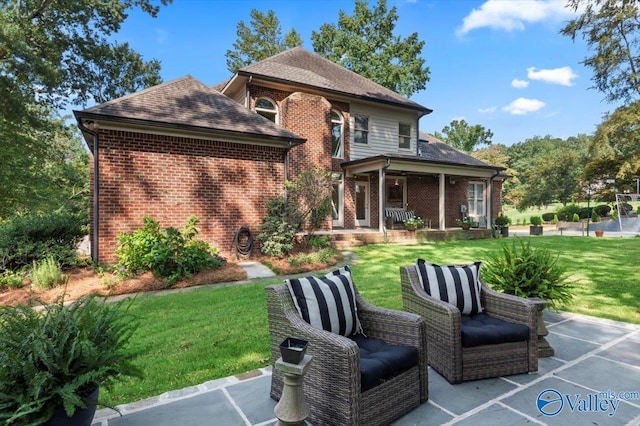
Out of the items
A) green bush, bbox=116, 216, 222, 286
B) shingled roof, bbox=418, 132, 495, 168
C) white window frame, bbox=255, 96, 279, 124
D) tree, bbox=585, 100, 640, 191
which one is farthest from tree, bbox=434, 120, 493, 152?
green bush, bbox=116, 216, 222, 286

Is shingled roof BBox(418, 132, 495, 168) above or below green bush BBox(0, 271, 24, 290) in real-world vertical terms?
above

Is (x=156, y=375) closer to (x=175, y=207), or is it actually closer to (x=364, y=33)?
(x=175, y=207)

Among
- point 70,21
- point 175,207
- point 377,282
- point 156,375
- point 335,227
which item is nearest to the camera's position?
point 156,375

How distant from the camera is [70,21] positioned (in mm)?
16047

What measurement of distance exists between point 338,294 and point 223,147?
7196 millimetres

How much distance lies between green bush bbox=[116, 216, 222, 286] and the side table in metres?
5.47

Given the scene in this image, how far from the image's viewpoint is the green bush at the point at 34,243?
708 cm

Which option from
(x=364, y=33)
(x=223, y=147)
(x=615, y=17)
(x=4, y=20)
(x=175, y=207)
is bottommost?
(x=175, y=207)

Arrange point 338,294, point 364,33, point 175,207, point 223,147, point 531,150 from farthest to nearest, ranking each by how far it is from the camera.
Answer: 1. point 531,150
2. point 364,33
3. point 223,147
4. point 175,207
5. point 338,294

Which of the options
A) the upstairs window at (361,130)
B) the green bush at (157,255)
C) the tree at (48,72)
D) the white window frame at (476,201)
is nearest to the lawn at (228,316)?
the green bush at (157,255)

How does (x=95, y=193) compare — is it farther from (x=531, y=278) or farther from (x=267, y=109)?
(x=531, y=278)

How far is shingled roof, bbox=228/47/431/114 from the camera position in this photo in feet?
40.0

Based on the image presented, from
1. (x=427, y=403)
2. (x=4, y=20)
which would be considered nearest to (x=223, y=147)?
(x=427, y=403)

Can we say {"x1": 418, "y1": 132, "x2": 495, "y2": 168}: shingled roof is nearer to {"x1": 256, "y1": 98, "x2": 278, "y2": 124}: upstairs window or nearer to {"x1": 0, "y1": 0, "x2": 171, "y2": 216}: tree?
{"x1": 256, "y1": 98, "x2": 278, "y2": 124}: upstairs window
